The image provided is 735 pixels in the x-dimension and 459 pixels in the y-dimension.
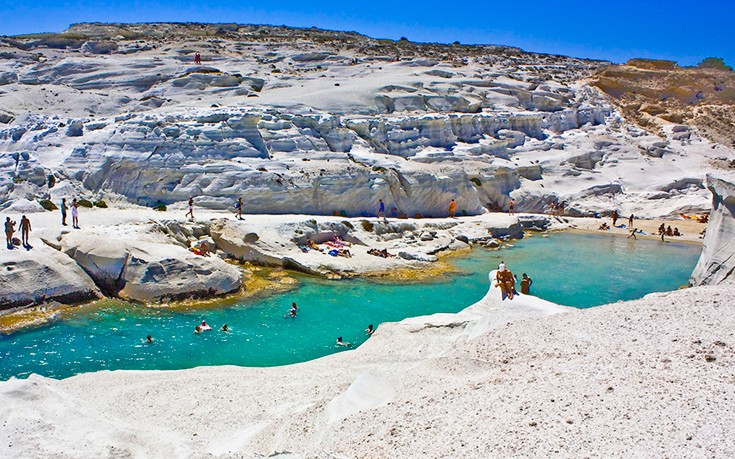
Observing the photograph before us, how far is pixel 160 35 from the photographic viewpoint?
6397cm

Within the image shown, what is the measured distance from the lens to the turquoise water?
1399 cm

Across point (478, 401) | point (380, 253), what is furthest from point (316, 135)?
point (478, 401)

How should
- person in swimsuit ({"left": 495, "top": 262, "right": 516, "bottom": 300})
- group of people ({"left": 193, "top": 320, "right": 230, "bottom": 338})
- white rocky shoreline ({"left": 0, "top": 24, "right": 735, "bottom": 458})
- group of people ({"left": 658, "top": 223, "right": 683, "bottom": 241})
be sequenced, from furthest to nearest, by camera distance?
group of people ({"left": 658, "top": 223, "right": 683, "bottom": 241})
group of people ({"left": 193, "top": 320, "right": 230, "bottom": 338})
person in swimsuit ({"left": 495, "top": 262, "right": 516, "bottom": 300})
white rocky shoreline ({"left": 0, "top": 24, "right": 735, "bottom": 458})

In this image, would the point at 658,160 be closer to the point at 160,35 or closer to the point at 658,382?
the point at 658,382

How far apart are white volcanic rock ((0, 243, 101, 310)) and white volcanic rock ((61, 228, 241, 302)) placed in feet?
1.54

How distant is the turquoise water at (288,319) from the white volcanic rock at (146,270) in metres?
0.79

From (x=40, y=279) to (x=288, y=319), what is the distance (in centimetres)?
732

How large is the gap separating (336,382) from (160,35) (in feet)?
208

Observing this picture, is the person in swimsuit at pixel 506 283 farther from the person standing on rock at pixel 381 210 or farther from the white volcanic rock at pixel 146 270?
the person standing on rock at pixel 381 210

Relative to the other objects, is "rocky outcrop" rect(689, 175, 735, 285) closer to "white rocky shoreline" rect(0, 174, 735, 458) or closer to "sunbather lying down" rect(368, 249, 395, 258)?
"white rocky shoreline" rect(0, 174, 735, 458)

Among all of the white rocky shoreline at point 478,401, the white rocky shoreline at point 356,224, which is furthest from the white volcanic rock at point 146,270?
the white rocky shoreline at point 478,401

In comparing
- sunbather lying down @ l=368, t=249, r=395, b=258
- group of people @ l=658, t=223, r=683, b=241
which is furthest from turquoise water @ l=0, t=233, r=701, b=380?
group of people @ l=658, t=223, r=683, b=241

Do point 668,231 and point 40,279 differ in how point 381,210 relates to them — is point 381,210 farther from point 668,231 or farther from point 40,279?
point 668,231

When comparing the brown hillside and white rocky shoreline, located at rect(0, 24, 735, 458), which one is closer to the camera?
white rocky shoreline, located at rect(0, 24, 735, 458)
